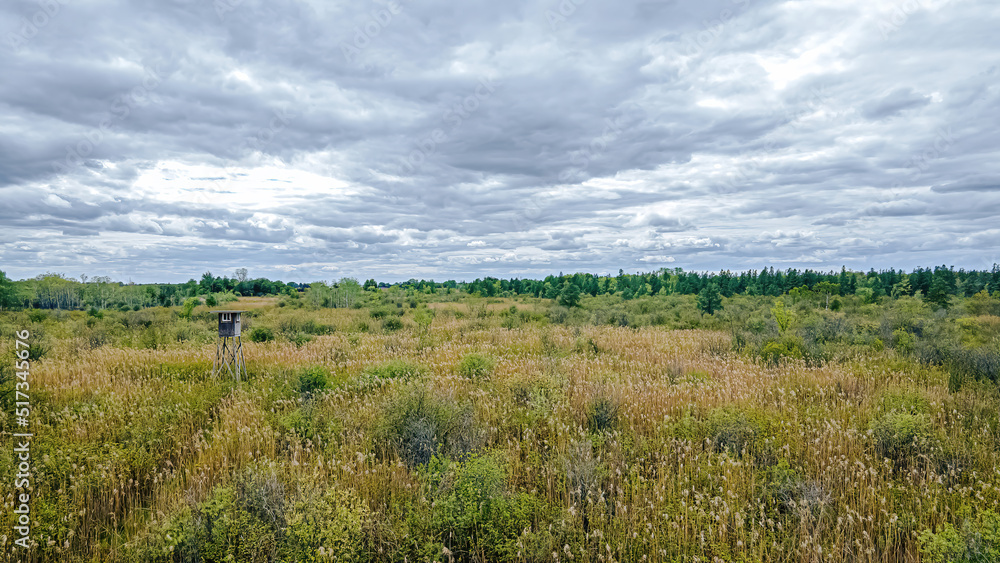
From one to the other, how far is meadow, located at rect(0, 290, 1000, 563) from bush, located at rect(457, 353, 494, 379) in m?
0.06

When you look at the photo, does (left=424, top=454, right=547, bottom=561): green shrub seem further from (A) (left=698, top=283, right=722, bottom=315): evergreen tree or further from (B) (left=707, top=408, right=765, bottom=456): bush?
(A) (left=698, top=283, right=722, bottom=315): evergreen tree

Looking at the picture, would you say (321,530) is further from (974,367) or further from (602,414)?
(974,367)

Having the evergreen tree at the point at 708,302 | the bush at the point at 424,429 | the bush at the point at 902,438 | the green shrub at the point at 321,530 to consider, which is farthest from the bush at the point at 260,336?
the evergreen tree at the point at 708,302

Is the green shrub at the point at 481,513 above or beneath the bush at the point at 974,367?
beneath

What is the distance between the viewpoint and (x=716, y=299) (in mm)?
33375

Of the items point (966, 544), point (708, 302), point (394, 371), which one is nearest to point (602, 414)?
point (966, 544)

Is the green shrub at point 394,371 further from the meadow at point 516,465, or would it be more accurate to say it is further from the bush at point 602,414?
the bush at point 602,414

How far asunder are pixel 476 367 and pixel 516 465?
5206 mm

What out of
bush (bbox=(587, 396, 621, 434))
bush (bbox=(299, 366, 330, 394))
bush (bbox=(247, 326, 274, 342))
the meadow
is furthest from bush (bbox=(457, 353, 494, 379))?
bush (bbox=(247, 326, 274, 342))

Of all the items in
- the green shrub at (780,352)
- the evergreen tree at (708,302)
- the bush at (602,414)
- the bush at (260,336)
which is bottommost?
the bush at (260,336)

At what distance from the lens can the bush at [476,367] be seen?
1009 cm

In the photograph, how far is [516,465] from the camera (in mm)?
5316

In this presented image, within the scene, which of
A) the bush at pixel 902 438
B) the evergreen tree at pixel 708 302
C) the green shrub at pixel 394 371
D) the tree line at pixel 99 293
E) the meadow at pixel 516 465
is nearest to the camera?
the meadow at pixel 516 465

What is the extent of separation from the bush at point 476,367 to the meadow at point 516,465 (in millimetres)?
58
